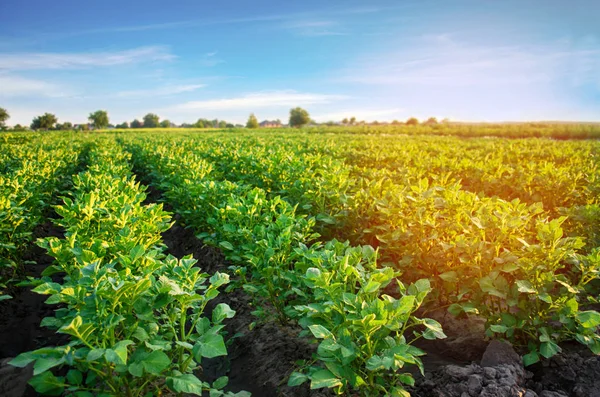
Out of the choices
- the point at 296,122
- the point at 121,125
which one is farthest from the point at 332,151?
the point at 121,125

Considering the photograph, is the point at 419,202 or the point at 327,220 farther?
the point at 327,220

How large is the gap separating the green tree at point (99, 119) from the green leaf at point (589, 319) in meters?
123

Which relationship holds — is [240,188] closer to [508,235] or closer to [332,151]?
[508,235]

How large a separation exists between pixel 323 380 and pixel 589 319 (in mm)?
2277

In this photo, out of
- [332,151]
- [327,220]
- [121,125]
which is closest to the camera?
[327,220]

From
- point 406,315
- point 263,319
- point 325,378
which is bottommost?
point 263,319

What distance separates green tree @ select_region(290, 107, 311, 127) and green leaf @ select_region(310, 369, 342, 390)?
105 meters

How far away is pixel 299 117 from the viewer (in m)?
106

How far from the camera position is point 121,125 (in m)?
104

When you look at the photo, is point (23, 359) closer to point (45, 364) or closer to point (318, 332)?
point (45, 364)

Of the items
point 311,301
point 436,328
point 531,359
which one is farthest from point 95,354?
point 531,359

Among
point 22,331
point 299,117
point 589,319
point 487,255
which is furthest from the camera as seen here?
point 299,117

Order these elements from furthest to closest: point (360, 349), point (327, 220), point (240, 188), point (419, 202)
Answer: point (240, 188) < point (327, 220) < point (419, 202) < point (360, 349)

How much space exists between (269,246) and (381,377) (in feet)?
4.99
